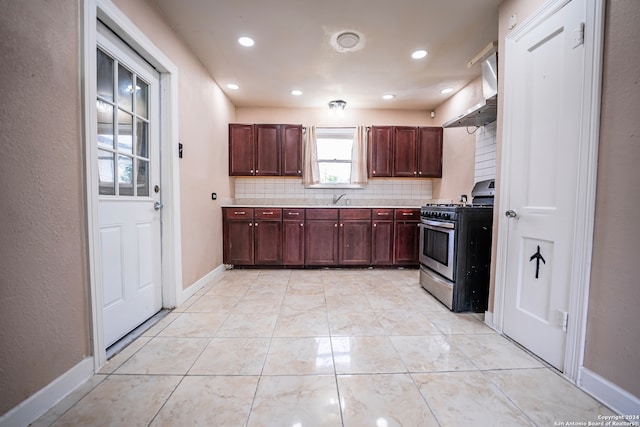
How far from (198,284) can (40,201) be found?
186cm

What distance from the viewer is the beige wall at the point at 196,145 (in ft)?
7.02

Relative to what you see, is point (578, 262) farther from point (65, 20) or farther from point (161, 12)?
point (161, 12)

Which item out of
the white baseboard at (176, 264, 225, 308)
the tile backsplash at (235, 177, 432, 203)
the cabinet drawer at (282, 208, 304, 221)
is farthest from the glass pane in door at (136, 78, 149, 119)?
the tile backsplash at (235, 177, 432, 203)

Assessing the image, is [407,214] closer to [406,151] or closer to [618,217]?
[406,151]

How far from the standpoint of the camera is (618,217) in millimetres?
1221

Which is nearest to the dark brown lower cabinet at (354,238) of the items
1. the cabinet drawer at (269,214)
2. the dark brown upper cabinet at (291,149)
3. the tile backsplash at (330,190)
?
the tile backsplash at (330,190)

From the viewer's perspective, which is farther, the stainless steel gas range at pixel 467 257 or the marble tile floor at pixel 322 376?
the stainless steel gas range at pixel 467 257

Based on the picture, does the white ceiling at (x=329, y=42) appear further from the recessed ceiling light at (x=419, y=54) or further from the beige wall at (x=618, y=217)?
the beige wall at (x=618, y=217)

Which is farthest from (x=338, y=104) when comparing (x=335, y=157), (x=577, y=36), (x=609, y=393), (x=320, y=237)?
(x=609, y=393)

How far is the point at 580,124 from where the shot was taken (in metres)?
1.38

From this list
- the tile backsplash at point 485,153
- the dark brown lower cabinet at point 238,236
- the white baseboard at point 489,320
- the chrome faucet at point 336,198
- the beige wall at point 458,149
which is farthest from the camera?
the chrome faucet at point 336,198

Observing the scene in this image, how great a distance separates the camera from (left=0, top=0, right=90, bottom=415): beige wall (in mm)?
1043

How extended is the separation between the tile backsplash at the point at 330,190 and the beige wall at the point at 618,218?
311 centimetres

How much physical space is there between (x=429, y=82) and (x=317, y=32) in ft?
5.66
